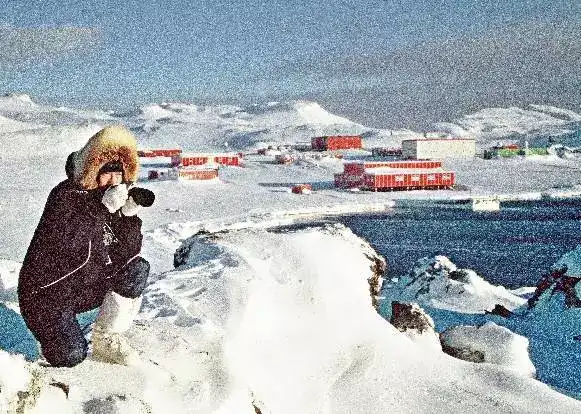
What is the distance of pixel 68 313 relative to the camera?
11.8 feet

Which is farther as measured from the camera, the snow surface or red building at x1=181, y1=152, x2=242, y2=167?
red building at x1=181, y1=152, x2=242, y2=167

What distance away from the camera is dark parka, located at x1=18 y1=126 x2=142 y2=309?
348 centimetres

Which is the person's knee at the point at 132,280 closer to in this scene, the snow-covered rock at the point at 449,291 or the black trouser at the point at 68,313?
the black trouser at the point at 68,313

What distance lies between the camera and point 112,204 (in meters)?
3.50

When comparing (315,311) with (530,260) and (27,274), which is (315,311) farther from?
(530,260)

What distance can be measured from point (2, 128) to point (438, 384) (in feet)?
327

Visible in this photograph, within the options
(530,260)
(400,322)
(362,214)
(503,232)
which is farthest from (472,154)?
(400,322)

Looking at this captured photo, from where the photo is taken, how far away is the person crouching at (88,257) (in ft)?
11.5

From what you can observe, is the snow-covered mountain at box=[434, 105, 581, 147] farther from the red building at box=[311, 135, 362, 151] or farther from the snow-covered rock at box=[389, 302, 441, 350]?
the snow-covered rock at box=[389, 302, 441, 350]

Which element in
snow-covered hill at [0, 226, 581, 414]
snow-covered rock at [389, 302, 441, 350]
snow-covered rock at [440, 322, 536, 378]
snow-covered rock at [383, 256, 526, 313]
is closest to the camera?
snow-covered hill at [0, 226, 581, 414]

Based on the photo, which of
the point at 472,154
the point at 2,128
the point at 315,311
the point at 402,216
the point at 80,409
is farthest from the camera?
the point at 2,128

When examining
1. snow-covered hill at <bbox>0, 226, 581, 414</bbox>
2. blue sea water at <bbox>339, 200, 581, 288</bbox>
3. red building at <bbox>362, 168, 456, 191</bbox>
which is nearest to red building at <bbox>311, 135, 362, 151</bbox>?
red building at <bbox>362, 168, 456, 191</bbox>

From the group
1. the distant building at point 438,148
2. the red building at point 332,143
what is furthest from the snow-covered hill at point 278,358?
the red building at point 332,143

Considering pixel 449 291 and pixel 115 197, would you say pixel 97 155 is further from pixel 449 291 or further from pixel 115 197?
pixel 449 291
